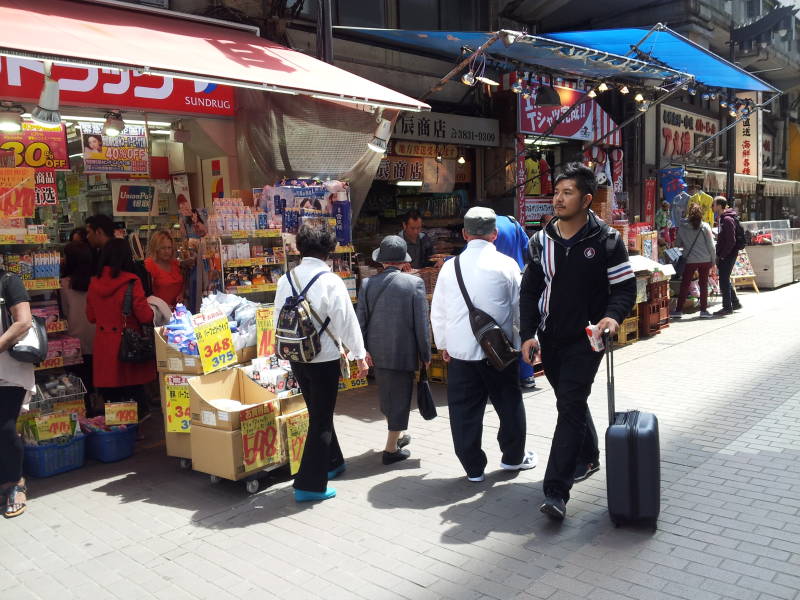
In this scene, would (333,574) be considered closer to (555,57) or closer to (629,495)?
(629,495)

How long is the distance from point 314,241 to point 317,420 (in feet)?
3.91

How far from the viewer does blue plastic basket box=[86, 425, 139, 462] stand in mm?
5605

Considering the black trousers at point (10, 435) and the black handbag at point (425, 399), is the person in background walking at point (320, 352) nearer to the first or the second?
the black handbag at point (425, 399)

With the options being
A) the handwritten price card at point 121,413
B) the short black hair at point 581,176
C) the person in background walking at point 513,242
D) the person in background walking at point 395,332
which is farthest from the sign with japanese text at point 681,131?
the handwritten price card at point 121,413

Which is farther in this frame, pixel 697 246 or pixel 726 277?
pixel 726 277

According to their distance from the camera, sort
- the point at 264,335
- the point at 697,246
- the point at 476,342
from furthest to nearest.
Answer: the point at 697,246 → the point at 264,335 → the point at 476,342

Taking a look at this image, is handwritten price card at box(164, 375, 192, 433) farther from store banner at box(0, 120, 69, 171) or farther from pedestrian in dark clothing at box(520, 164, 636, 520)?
store banner at box(0, 120, 69, 171)

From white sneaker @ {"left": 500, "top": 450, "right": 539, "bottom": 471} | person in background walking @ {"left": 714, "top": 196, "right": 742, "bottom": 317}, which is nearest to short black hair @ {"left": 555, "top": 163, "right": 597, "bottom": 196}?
white sneaker @ {"left": 500, "top": 450, "right": 539, "bottom": 471}

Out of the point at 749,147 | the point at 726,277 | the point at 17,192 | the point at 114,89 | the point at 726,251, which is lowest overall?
the point at 726,277

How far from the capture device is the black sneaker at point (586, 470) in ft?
15.9

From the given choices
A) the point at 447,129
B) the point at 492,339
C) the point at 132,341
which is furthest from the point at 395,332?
the point at 447,129

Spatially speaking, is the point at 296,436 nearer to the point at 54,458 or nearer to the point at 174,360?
the point at 174,360

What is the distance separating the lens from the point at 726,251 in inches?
470

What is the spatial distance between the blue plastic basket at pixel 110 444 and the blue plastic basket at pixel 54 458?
106mm
